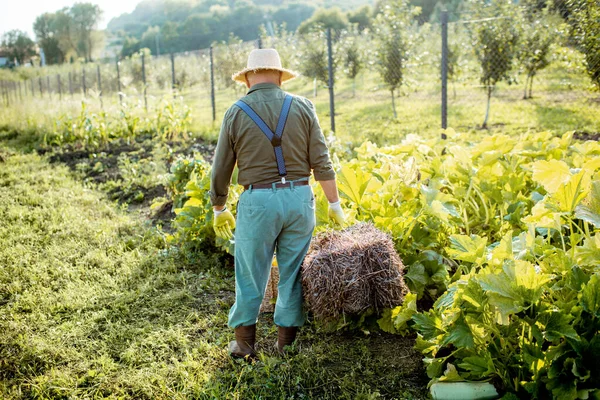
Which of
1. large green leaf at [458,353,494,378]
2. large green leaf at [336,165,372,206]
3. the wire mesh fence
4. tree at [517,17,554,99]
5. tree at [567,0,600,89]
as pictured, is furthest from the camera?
tree at [517,17,554,99]

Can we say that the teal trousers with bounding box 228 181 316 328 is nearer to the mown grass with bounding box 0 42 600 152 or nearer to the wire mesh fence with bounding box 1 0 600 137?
the wire mesh fence with bounding box 1 0 600 137

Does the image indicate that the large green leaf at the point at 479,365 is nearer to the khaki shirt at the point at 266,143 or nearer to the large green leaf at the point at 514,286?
the large green leaf at the point at 514,286

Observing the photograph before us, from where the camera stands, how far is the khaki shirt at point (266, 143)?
8.93ft

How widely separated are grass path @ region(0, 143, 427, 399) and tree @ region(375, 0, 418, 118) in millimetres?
8713

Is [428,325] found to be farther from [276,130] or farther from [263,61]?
[263,61]

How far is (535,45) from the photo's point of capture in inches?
486

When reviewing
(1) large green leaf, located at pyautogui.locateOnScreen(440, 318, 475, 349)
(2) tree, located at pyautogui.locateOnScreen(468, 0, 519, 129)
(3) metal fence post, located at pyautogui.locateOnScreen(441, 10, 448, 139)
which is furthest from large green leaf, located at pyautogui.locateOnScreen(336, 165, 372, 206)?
(2) tree, located at pyautogui.locateOnScreen(468, 0, 519, 129)

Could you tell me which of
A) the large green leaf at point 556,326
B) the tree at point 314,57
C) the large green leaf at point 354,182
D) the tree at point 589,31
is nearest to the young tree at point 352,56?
the tree at point 314,57

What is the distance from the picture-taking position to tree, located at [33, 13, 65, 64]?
266 ft

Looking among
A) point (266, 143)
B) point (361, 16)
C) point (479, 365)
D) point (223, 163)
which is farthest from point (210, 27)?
point (479, 365)

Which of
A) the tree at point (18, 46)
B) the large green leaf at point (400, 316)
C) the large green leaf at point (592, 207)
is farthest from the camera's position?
the tree at point (18, 46)

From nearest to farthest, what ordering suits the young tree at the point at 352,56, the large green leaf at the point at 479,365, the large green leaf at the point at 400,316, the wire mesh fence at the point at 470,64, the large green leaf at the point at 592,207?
1. the large green leaf at the point at 479,365
2. the large green leaf at the point at 592,207
3. the large green leaf at the point at 400,316
4. the wire mesh fence at the point at 470,64
5. the young tree at the point at 352,56

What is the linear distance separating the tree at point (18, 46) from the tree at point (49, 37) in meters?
2.22

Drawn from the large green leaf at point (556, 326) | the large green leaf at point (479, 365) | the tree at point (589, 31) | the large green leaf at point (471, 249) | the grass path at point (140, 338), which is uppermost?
the tree at point (589, 31)
